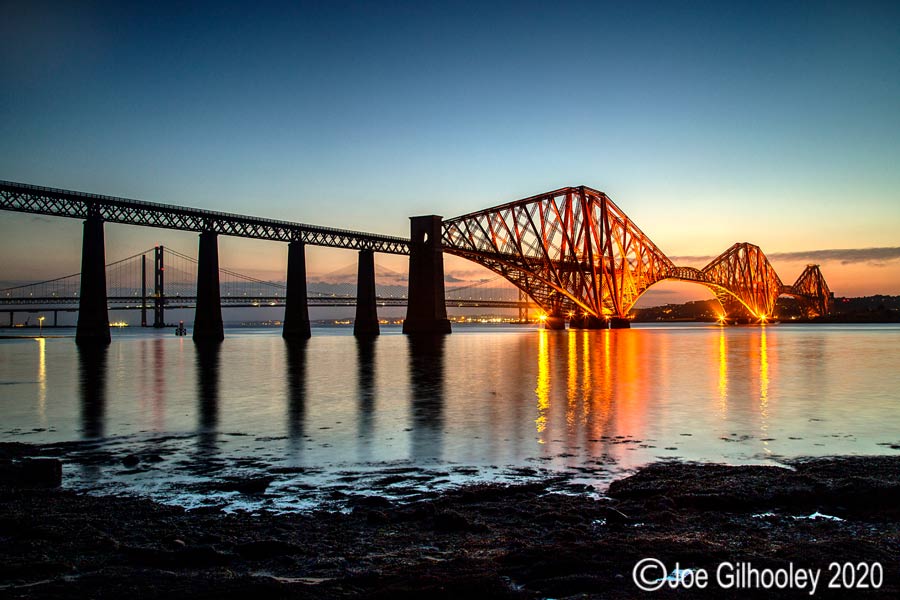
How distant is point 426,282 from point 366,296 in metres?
7.92

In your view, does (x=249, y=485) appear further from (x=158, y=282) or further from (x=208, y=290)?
(x=158, y=282)

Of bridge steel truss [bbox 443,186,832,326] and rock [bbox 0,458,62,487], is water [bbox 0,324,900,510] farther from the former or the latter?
bridge steel truss [bbox 443,186,832,326]

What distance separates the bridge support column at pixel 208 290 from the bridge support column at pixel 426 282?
27.1 metres

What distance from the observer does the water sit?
9.84 m

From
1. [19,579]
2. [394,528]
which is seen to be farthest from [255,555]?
[19,579]

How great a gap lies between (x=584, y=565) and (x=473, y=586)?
1.04 metres

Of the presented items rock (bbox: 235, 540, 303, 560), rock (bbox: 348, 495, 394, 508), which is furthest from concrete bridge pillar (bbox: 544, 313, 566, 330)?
rock (bbox: 235, 540, 303, 560)

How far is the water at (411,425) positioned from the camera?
984cm

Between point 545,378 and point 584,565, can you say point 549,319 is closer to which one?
point 545,378

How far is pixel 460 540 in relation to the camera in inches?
258

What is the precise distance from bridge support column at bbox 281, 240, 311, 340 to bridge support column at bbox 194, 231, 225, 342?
8.75 meters

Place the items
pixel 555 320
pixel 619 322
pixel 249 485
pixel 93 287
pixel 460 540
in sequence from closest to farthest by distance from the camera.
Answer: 1. pixel 460 540
2. pixel 249 485
3. pixel 93 287
4. pixel 555 320
5. pixel 619 322

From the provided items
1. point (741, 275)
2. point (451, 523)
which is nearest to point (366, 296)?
point (451, 523)

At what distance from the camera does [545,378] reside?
2797 centimetres
